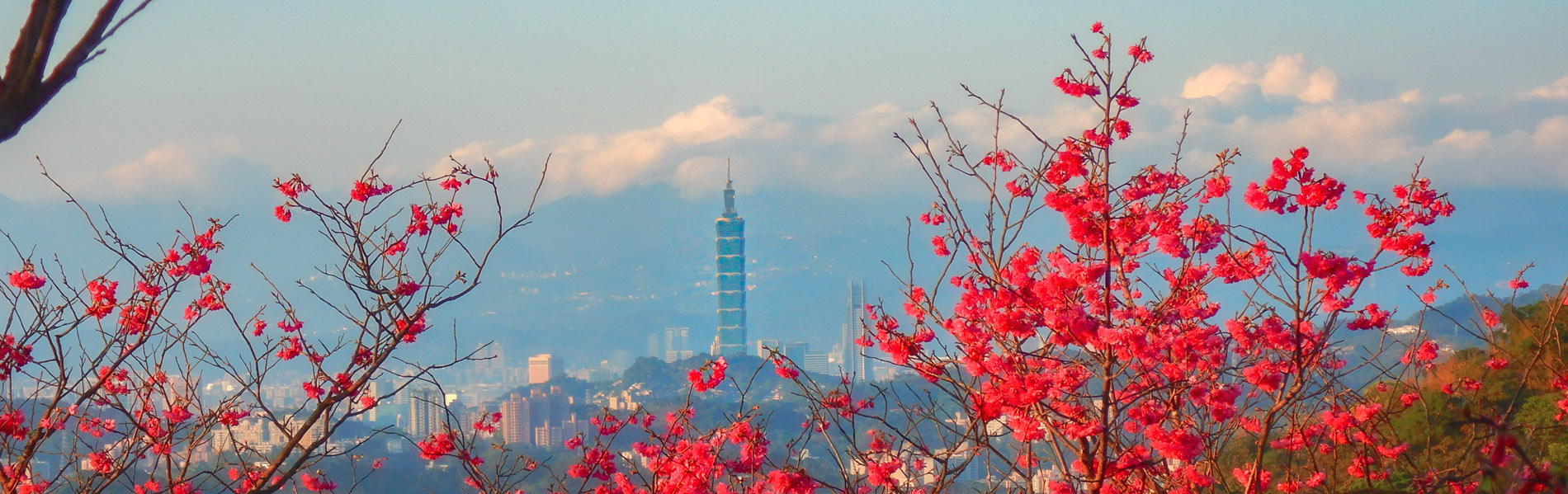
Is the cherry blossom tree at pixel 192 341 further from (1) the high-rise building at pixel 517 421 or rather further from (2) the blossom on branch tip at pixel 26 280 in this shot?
(1) the high-rise building at pixel 517 421

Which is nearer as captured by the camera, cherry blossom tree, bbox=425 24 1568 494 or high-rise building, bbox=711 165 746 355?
cherry blossom tree, bbox=425 24 1568 494

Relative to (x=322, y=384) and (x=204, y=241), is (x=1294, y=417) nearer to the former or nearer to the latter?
(x=322, y=384)

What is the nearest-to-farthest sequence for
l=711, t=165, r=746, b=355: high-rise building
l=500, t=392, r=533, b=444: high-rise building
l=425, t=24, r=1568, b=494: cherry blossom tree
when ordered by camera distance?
1. l=425, t=24, r=1568, b=494: cherry blossom tree
2. l=500, t=392, r=533, b=444: high-rise building
3. l=711, t=165, r=746, b=355: high-rise building

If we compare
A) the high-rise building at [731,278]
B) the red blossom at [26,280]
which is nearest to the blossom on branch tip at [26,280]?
the red blossom at [26,280]

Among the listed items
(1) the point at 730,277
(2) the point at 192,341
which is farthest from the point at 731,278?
(2) the point at 192,341

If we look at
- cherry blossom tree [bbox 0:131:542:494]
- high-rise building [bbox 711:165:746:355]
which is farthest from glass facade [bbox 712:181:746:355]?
cherry blossom tree [bbox 0:131:542:494]

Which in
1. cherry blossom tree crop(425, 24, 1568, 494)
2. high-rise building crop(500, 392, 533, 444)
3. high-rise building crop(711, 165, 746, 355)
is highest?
high-rise building crop(711, 165, 746, 355)

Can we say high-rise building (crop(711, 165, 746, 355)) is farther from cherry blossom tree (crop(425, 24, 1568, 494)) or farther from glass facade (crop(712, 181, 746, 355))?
cherry blossom tree (crop(425, 24, 1568, 494))

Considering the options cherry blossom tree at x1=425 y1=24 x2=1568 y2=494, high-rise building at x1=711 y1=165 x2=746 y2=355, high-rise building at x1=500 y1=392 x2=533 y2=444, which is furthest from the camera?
high-rise building at x1=711 y1=165 x2=746 y2=355

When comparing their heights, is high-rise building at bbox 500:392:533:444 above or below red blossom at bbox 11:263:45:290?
above
